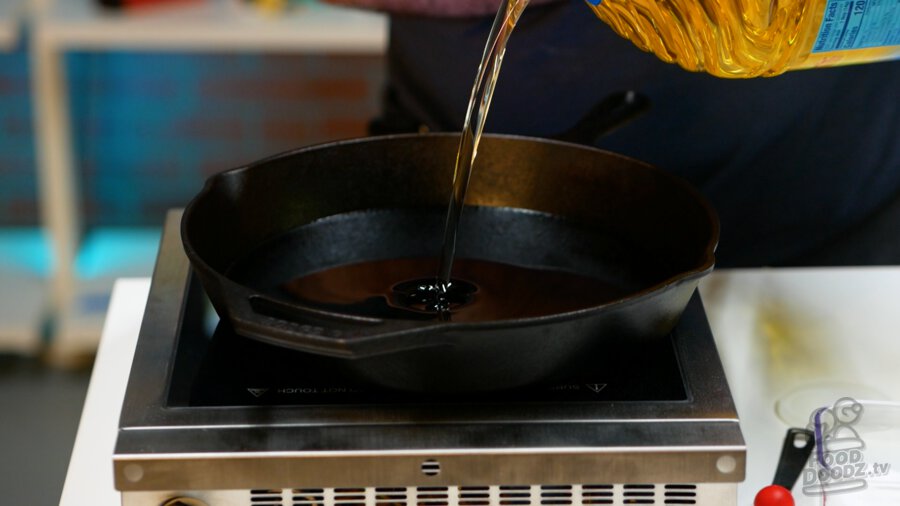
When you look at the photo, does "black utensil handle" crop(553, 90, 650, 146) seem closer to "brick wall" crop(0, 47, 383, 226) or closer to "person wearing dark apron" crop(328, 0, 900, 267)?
"person wearing dark apron" crop(328, 0, 900, 267)

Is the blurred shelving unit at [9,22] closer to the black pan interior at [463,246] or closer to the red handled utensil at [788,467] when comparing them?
the black pan interior at [463,246]

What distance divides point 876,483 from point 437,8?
0.69m

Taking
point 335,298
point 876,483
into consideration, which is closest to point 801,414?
point 876,483

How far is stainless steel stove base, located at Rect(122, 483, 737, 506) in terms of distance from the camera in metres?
0.74

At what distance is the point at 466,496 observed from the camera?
75 centimetres

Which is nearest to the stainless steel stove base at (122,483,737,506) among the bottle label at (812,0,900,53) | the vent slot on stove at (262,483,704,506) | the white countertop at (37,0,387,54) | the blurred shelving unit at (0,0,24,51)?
the vent slot on stove at (262,483,704,506)

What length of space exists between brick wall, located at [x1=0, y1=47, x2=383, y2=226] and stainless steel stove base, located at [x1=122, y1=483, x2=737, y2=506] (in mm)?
2390

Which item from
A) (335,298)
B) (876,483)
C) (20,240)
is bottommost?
(876,483)

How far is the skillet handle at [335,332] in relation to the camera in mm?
656

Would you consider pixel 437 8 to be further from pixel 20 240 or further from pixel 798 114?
pixel 20 240

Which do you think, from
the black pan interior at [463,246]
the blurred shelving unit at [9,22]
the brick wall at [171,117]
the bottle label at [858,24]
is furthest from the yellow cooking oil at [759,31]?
the brick wall at [171,117]

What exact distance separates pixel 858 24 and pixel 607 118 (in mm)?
258

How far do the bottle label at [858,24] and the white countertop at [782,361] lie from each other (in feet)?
0.91

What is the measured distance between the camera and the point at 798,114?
126 centimetres
